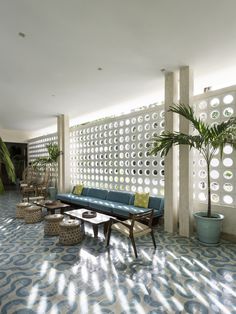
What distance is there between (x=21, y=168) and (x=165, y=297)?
10.9 meters

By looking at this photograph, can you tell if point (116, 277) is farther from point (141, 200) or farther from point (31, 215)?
point (31, 215)

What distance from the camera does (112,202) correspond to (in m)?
5.00

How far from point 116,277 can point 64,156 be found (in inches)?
213

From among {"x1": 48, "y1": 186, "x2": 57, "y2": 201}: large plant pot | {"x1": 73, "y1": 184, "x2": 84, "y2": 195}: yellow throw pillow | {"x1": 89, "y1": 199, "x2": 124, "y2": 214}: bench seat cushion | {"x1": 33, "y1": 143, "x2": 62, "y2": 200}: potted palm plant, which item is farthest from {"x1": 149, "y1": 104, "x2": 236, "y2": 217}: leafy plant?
{"x1": 48, "y1": 186, "x2": 57, "y2": 201}: large plant pot

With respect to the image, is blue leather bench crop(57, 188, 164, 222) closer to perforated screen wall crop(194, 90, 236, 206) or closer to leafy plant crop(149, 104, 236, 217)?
perforated screen wall crop(194, 90, 236, 206)

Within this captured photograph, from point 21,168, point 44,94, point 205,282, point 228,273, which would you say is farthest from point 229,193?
point 21,168

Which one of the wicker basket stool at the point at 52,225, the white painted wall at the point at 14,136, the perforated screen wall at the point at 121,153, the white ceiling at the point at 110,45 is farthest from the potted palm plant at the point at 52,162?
the wicker basket stool at the point at 52,225

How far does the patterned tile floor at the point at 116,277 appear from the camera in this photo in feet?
6.25

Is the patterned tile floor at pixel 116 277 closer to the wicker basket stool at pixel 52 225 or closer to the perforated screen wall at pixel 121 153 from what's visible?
the wicker basket stool at pixel 52 225

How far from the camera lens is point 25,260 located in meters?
2.81

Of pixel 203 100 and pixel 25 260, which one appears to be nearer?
pixel 25 260

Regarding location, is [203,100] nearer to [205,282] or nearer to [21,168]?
[205,282]

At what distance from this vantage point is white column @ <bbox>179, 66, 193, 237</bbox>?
3.59 m

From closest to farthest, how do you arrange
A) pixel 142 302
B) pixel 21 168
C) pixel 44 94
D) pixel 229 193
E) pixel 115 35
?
1. pixel 142 302
2. pixel 115 35
3. pixel 229 193
4. pixel 44 94
5. pixel 21 168
